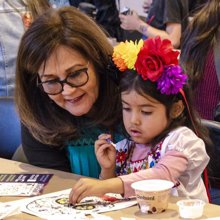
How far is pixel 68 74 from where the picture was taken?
208 centimetres

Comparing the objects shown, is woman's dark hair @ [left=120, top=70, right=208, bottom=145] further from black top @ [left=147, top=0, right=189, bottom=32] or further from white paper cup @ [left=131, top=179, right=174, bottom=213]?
black top @ [left=147, top=0, right=189, bottom=32]

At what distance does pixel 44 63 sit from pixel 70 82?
0.11 metres

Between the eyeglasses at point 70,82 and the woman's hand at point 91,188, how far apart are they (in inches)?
16.9

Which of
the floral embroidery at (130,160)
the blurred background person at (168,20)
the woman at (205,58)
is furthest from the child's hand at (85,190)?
the blurred background person at (168,20)

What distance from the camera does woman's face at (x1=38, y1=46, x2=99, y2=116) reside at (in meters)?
2.08

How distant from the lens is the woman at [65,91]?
2.10 m

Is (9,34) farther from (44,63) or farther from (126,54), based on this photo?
(126,54)

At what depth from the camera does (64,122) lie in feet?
7.50

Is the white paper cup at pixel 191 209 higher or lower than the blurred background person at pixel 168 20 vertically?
lower

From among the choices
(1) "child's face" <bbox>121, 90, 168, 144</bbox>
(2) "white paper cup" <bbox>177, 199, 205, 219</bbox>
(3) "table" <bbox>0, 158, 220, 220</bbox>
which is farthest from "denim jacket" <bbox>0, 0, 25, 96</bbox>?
(2) "white paper cup" <bbox>177, 199, 205, 219</bbox>

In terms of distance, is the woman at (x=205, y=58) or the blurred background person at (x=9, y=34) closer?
the woman at (x=205, y=58)

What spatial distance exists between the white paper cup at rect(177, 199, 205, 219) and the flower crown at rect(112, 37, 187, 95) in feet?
1.37

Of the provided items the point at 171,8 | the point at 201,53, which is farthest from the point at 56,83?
the point at 171,8

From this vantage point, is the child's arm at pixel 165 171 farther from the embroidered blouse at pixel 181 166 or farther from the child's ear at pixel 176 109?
the child's ear at pixel 176 109
